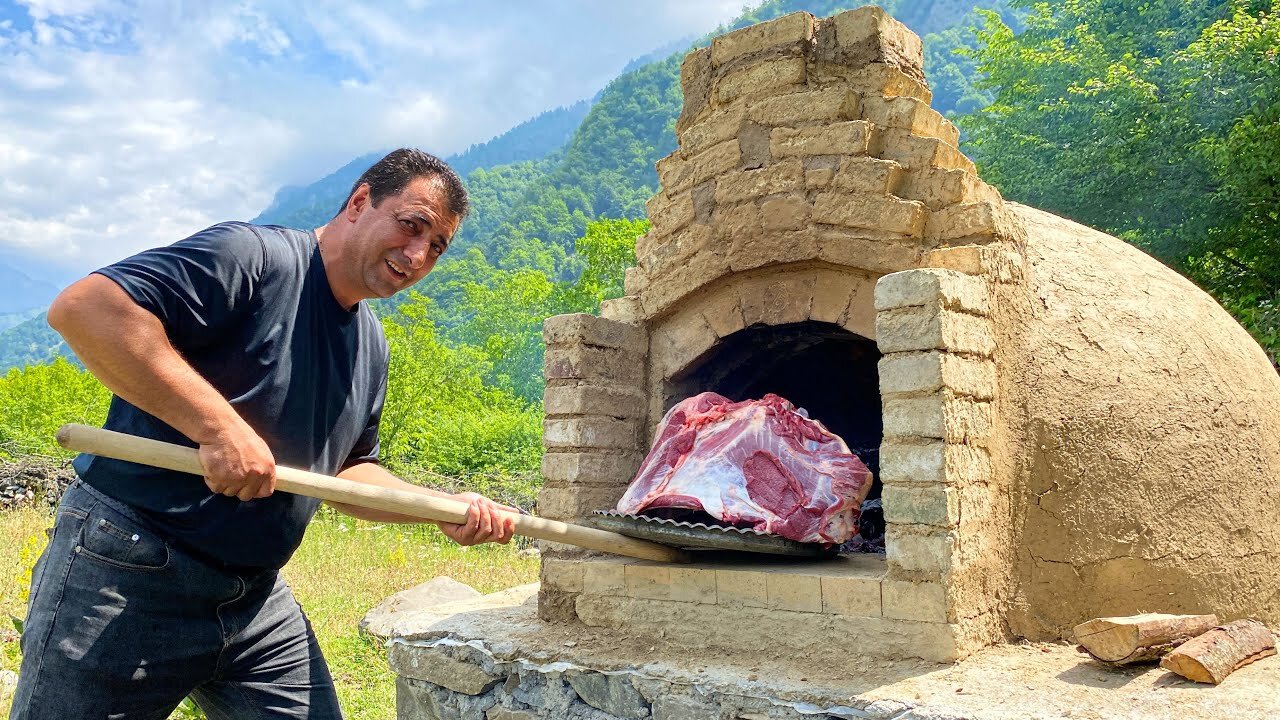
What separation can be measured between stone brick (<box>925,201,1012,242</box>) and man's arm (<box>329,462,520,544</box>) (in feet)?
6.21

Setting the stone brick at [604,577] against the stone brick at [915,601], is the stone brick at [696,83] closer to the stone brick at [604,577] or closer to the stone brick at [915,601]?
the stone brick at [604,577]

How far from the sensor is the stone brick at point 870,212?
339 centimetres

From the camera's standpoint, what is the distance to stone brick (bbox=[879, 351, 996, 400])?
9.53 feet

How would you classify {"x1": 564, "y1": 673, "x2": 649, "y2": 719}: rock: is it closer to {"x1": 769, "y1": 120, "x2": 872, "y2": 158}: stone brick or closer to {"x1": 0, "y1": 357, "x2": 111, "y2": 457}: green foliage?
{"x1": 769, "y1": 120, "x2": 872, "y2": 158}: stone brick

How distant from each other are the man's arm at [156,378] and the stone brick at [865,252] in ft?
7.19

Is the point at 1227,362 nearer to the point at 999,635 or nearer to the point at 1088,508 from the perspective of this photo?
the point at 1088,508

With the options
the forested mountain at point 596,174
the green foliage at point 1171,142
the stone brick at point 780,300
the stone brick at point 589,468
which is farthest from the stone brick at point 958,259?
the forested mountain at point 596,174

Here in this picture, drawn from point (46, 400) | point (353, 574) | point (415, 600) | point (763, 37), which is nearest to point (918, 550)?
point (763, 37)

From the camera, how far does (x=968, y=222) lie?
334 cm

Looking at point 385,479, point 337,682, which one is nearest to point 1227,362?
point 385,479

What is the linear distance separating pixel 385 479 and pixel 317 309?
0.63m

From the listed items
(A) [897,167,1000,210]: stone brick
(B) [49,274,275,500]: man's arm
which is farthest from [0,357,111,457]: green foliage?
(A) [897,167,1000,210]: stone brick

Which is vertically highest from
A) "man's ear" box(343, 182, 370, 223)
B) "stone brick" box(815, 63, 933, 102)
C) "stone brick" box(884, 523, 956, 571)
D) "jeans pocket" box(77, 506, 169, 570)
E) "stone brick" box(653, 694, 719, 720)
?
"stone brick" box(815, 63, 933, 102)

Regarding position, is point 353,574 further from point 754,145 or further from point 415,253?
point 415,253
